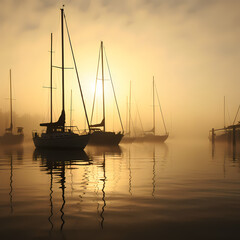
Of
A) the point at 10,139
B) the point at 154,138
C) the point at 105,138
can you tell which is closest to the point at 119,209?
the point at 105,138

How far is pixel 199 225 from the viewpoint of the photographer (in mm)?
6031

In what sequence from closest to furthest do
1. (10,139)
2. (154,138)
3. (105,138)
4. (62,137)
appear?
(62,137), (105,138), (10,139), (154,138)

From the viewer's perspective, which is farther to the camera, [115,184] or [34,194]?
[115,184]

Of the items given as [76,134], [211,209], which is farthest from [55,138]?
[211,209]

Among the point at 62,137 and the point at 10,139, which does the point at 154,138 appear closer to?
the point at 10,139

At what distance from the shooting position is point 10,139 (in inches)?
2584

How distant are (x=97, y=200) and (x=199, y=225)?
11.1 ft

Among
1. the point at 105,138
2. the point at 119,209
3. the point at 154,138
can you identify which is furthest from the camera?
the point at 154,138

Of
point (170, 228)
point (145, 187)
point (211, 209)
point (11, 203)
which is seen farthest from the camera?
point (145, 187)

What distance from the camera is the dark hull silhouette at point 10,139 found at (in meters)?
65.4

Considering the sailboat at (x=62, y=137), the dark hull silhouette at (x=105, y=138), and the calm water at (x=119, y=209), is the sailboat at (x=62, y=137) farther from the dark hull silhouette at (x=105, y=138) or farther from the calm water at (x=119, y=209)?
the calm water at (x=119, y=209)

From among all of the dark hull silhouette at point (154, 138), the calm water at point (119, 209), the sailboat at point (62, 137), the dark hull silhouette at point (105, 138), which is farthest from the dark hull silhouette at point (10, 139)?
the calm water at point (119, 209)

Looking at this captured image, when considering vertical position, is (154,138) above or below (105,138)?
below

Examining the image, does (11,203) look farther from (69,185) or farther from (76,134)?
(76,134)
